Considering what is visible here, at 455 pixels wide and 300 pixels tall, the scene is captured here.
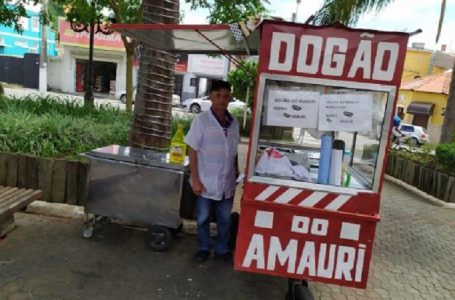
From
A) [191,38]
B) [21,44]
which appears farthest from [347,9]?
[21,44]

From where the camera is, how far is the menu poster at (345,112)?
9.87ft

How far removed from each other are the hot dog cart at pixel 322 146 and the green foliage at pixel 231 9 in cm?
554

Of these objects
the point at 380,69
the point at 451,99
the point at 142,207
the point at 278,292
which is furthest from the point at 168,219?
the point at 451,99

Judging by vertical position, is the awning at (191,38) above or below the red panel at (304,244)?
above

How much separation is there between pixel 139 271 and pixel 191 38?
2.17 meters

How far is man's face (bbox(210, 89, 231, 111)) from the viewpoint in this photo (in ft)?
12.6

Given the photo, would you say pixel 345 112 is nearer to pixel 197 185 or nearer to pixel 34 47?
pixel 197 185

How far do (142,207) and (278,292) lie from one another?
1.51 meters

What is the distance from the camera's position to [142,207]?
13.5ft

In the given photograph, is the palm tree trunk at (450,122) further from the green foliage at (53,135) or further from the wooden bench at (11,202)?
the wooden bench at (11,202)

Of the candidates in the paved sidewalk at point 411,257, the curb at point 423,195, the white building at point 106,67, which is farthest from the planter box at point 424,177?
the white building at point 106,67

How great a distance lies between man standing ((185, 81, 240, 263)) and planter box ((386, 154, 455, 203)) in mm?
5537

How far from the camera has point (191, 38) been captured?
388 centimetres

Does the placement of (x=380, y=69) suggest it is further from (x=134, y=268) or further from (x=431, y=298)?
(x=134, y=268)
